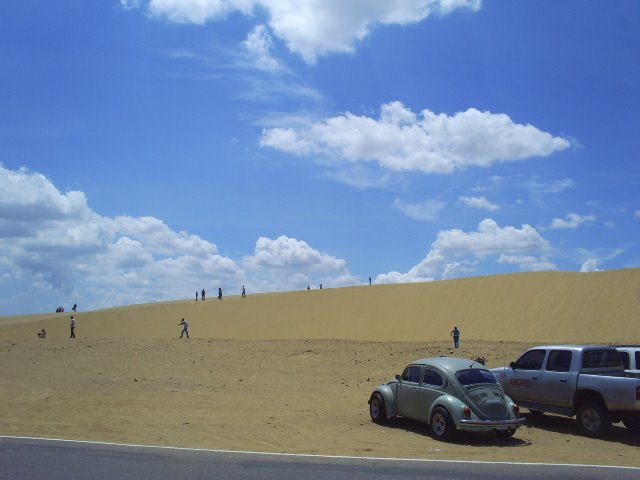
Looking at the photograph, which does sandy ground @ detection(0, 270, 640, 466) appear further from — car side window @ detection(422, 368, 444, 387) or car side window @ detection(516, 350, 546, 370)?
car side window @ detection(516, 350, 546, 370)

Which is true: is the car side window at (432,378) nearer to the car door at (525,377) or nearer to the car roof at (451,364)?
the car roof at (451,364)

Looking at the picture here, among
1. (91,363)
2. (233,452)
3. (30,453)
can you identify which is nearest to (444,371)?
(233,452)

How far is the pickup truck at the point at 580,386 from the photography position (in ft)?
42.8

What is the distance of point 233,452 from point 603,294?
4071cm

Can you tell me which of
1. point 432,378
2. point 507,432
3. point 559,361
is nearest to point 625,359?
point 559,361

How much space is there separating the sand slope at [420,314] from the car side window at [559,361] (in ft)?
85.8

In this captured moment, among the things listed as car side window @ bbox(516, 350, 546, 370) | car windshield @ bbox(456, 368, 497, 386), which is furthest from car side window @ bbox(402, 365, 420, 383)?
car side window @ bbox(516, 350, 546, 370)

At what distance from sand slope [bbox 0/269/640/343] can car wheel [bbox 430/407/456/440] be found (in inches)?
1123

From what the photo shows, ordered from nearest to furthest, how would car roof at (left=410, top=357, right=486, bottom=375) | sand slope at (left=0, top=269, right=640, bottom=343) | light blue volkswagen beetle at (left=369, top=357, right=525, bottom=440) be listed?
light blue volkswagen beetle at (left=369, top=357, right=525, bottom=440)
car roof at (left=410, top=357, right=486, bottom=375)
sand slope at (left=0, top=269, right=640, bottom=343)

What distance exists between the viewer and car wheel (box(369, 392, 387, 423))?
15.2m

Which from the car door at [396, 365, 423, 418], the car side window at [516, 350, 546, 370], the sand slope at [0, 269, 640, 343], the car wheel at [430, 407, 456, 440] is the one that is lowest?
the car wheel at [430, 407, 456, 440]

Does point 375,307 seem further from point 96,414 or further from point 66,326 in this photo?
point 96,414

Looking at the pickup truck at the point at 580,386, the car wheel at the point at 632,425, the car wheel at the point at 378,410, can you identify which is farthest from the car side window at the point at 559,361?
the car wheel at the point at 378,410

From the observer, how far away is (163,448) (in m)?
11.7
